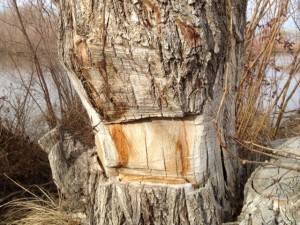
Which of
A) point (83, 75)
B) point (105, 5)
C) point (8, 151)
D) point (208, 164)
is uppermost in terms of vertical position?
point (105, 5)

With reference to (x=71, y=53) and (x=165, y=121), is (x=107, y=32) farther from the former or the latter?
(x=165, y=121)

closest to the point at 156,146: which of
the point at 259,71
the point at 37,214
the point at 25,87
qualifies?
the point at 259,71

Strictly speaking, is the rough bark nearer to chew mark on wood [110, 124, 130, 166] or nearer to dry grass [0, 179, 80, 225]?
chew mark on wood [110, 124, 130, 166]

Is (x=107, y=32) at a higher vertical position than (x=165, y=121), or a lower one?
higher

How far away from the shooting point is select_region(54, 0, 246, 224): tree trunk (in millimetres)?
1200

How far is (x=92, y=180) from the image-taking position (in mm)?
A: 1708

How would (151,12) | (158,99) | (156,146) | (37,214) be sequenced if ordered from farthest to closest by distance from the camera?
1. (37,214)
2. (156,146)
3. (158,99)
4. (151,12)

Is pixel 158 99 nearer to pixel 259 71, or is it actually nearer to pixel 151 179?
pixel 151 179

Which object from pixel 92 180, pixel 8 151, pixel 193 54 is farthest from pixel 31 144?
pixel 193 54

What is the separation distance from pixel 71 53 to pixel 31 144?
2188 mm

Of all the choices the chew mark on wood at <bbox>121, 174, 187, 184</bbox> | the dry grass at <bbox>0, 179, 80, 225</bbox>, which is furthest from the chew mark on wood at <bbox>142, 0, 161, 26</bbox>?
the dry grass at <bbox>0, 179, 80, 225</bbox>

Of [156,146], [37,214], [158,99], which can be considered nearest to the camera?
[158,99]

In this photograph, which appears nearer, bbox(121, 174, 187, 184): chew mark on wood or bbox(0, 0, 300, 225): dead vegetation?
bbox(121, 174, 187, 184): chew mark on wood

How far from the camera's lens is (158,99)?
1309 millimetres
